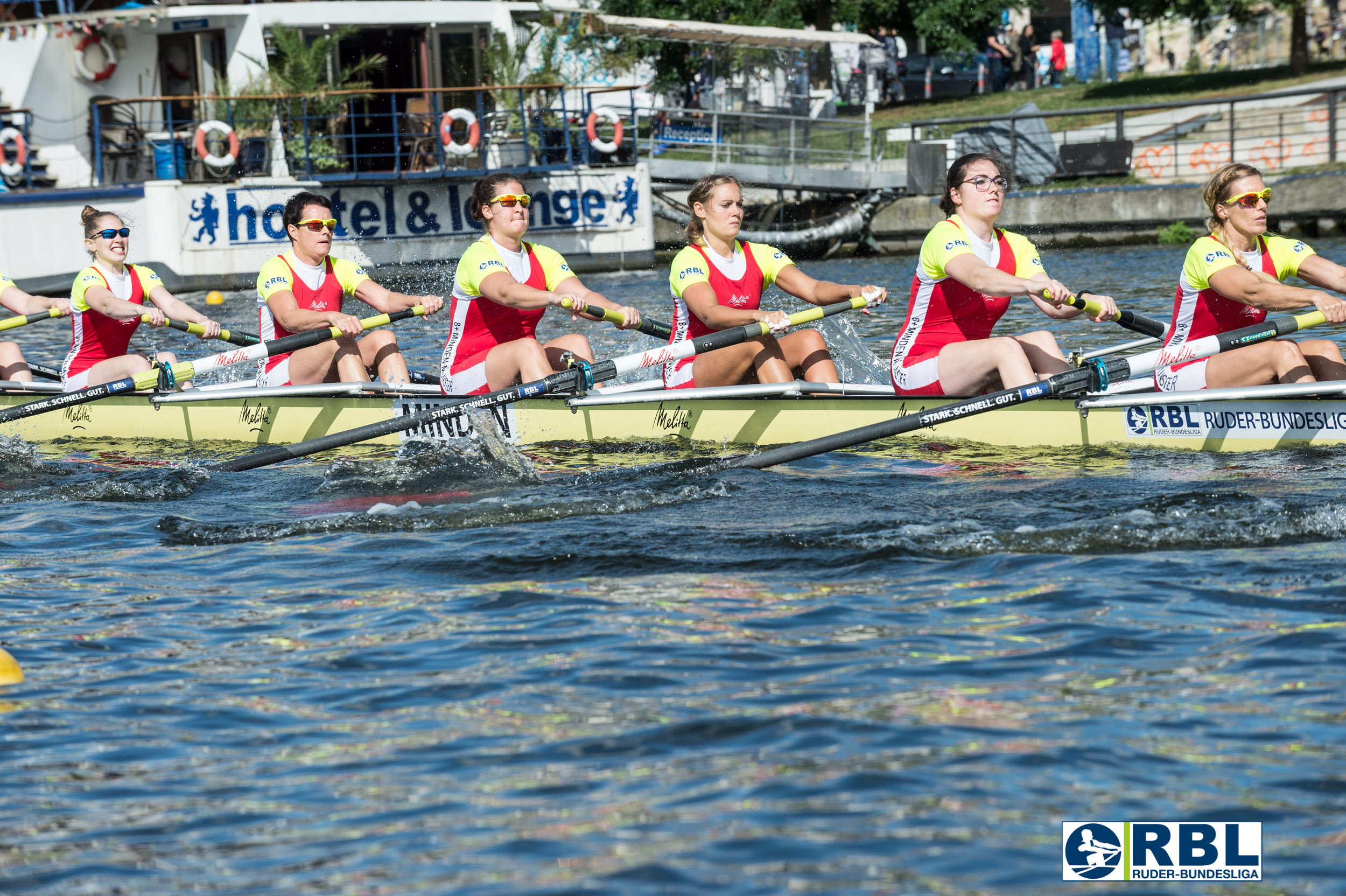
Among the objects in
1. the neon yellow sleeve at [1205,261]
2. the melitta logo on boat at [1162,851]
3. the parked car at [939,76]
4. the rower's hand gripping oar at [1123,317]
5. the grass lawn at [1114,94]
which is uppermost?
the parked car at [939,76]

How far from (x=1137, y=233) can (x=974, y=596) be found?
18460 millimetres

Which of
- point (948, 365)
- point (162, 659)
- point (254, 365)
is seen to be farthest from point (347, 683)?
point (254, 365)

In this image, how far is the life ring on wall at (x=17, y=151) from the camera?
72.2ft

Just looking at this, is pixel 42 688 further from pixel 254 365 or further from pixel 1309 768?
pixel 254 365

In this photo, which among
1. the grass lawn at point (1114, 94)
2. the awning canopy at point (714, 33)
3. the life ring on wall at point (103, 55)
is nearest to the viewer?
the life ring on wall at point (103, 55)

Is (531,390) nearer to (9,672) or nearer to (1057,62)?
(9,672)

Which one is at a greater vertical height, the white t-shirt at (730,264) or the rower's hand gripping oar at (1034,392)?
the white t-shirt at (730,264)

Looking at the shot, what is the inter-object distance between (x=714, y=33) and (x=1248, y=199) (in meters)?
18.8

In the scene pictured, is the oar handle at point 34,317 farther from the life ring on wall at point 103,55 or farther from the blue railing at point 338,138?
the life ring on wall at point 103,55

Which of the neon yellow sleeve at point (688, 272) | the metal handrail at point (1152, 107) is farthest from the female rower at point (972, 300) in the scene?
the metal handrail at point (1152, 107)

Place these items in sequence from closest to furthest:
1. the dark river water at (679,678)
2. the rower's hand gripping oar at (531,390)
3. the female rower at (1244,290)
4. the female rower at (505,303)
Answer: the dark river water at (679,678) < the female rower at (1244,290) < the rower's hand gripping oar at (531,390) < the female rower at (505,303)

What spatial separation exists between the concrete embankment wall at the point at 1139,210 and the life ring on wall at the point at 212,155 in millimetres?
10278

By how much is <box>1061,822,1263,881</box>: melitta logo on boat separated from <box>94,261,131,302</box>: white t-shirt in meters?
8.81

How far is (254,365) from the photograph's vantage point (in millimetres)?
13750
